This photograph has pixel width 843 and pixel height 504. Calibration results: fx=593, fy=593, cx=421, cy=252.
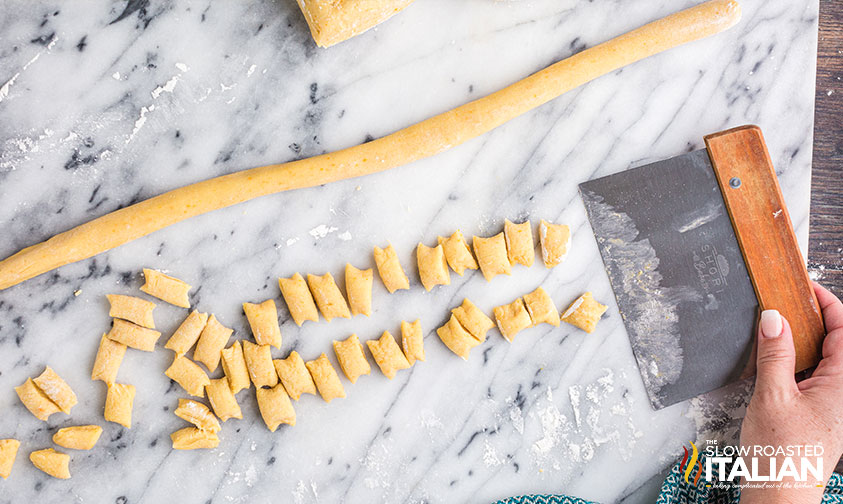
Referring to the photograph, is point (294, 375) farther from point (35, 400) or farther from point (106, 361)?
point (35, 400)

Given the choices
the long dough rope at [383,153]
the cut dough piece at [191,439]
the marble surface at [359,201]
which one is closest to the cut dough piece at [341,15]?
the marble surface at [359,201]

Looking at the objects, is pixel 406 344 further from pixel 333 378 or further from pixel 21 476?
pixel 21 476

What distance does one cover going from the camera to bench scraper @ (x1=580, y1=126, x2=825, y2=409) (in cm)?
152

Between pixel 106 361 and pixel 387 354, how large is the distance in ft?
2.14

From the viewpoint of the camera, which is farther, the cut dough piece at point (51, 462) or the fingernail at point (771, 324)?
the fingernail at point (771, 324)

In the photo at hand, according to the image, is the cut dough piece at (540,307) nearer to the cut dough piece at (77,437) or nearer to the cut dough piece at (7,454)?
the cut dough piece at (77,437)

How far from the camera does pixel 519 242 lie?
1498mm

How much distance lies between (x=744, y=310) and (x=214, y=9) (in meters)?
1.53

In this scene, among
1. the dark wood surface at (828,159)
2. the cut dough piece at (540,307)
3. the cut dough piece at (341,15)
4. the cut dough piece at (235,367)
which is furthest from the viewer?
the dark wood surface at (828,159)

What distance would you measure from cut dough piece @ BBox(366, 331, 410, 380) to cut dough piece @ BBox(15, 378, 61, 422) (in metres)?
0.75

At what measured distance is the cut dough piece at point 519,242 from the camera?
1.50m

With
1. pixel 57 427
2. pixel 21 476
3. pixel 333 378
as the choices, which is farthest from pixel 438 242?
pixel 21 476

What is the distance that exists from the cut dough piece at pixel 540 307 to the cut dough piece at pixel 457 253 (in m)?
0.18

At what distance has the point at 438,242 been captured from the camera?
59.4 inches
